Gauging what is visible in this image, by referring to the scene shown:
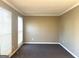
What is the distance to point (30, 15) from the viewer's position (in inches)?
360

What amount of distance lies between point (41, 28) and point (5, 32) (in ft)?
15.5

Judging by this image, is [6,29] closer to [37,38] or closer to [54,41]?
[37,38]

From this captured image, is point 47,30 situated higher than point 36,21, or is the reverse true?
point 36,21

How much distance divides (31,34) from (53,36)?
1810mm

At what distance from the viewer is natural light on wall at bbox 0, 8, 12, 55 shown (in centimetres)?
456

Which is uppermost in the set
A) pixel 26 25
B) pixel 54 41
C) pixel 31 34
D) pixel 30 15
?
pixel 30 15

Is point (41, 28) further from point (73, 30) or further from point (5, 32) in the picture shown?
point (5, 32)

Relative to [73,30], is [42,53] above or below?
below

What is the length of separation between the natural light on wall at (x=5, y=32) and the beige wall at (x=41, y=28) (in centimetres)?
406

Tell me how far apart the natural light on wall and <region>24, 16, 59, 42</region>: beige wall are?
4.06 metres

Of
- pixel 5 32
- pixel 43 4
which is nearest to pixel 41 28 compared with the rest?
pixel 43 4

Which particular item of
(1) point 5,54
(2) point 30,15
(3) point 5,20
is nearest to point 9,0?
(3) point 5,20

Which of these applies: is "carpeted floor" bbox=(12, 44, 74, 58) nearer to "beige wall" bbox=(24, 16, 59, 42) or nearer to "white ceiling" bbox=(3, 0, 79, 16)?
"white ceiling" bbox=(3, 0, 79, 16)

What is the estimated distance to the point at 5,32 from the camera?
486cm
